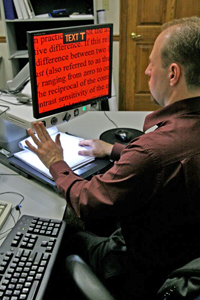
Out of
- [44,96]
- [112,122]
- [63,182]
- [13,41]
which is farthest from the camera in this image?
[13,41]

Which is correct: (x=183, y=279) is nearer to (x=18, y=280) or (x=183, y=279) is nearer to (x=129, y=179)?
(x=129, y=179)

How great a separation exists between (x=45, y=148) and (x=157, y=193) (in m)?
0.47

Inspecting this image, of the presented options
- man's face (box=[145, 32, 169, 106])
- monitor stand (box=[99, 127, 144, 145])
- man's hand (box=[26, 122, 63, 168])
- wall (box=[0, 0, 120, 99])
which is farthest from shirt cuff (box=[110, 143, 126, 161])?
wall (box=[0, 0, 120, 99])

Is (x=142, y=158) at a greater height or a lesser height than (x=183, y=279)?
greater

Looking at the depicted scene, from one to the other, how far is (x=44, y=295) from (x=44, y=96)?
69cm

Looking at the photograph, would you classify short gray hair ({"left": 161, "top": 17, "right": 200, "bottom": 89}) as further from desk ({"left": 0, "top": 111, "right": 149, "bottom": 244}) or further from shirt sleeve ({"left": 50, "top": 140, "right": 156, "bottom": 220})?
desk ({"left": 0, "top": 111, "right": 149, "bottom": 244})

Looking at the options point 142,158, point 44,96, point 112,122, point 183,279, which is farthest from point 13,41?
point 183,279

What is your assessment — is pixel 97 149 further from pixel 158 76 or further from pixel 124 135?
pixel 158 76

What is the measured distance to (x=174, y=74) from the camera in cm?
83

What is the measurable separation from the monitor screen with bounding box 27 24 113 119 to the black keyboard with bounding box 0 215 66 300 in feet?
1.40

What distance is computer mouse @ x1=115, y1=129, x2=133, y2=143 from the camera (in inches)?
56.6

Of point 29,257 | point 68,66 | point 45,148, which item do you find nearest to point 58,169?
point 45,148

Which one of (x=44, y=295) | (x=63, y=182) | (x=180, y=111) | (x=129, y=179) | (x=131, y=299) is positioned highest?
(x=180, y=111)

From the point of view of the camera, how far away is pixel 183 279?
59 centimetres
